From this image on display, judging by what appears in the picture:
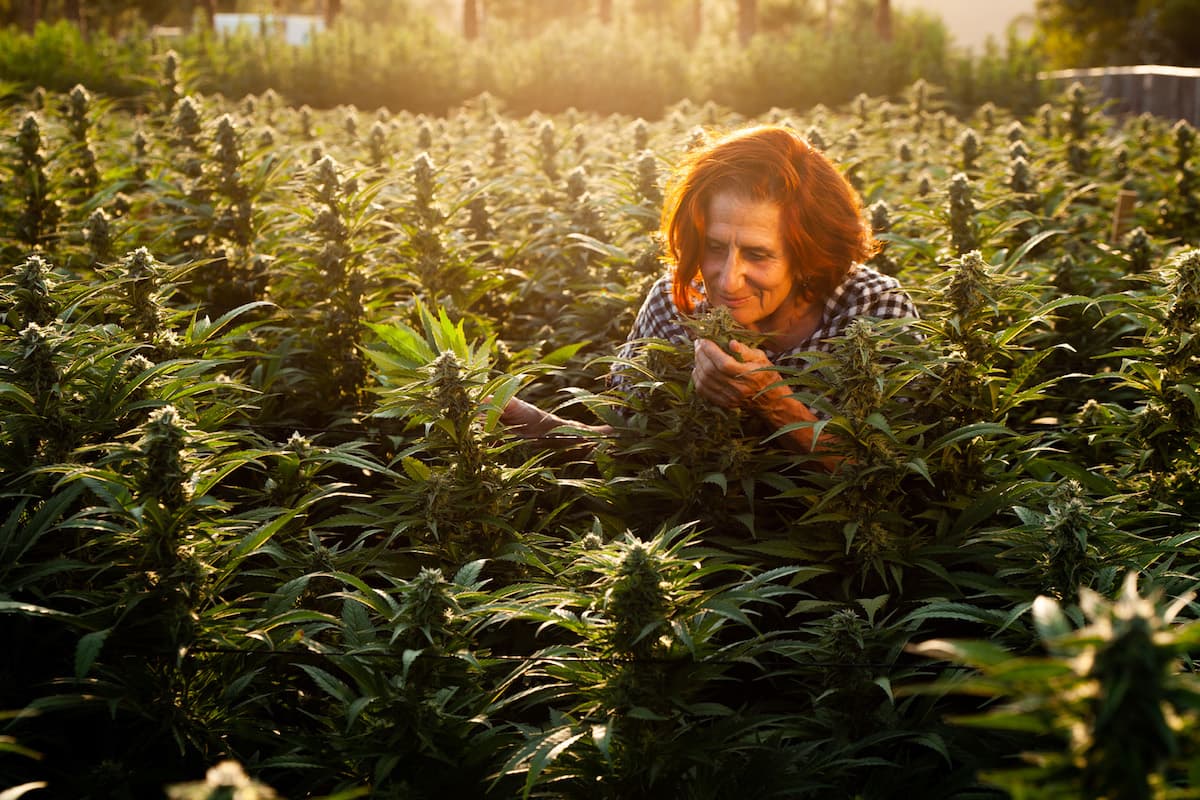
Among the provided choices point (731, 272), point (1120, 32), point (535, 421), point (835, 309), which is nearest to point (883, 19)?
point (1120, 32)

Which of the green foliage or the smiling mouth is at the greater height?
the green foliage

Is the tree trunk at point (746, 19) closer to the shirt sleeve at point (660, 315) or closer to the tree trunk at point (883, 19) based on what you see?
the tree trunk at point (883, 19)

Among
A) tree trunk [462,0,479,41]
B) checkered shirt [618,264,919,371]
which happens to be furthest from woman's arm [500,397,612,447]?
tree trunk [462,0,479,41]

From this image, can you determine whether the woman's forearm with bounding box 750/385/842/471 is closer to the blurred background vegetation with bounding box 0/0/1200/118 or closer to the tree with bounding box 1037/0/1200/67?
the blurred background vegetation with bounding box 0/0/1200/118

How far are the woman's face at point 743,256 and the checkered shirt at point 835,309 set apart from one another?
0.37 feet

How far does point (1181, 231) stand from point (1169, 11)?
90.2ft

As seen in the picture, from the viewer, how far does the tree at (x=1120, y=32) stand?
94.6 ft

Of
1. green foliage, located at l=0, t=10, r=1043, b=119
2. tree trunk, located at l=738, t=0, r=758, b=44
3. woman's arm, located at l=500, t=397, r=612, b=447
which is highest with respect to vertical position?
tree trunk, located at l=738, t=0, r=758, b=44

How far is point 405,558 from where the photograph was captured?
8.91ft

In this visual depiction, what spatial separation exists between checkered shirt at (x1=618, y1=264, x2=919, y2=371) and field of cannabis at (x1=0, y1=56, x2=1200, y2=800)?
16cm

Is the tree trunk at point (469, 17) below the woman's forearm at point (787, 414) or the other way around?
the other way around

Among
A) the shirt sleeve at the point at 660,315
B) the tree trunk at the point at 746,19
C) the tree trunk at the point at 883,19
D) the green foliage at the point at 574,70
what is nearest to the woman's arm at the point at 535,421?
the shirt sleeve at the point at 660,315

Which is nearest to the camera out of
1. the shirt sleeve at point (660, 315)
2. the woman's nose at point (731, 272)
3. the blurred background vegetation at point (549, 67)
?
the woman's nose at point (731, 272)

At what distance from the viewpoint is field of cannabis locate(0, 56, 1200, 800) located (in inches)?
77.1
